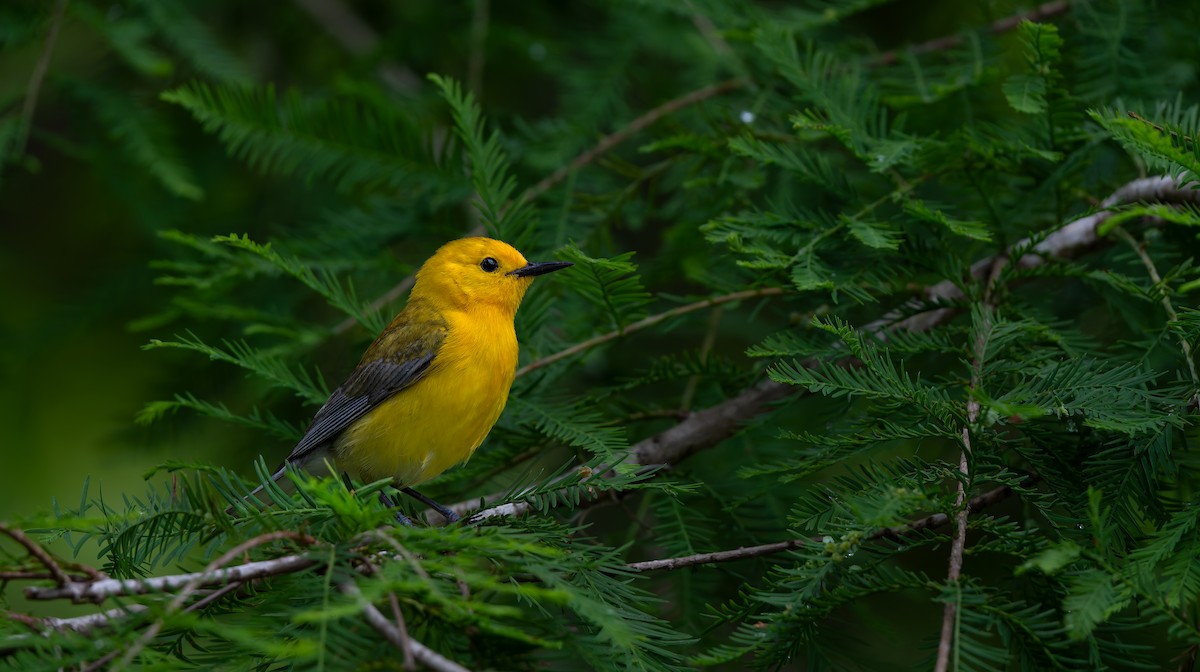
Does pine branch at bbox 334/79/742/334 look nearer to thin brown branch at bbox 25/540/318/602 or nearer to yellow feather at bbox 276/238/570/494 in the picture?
yellow feather at bbox 276/238/570/494

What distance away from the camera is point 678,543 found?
313 cm

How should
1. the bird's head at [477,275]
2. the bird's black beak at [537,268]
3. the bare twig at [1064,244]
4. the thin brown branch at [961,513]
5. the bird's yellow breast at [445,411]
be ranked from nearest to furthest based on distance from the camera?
the thin brown branch at [961,513]
the bare twig at [1064,244]
the bird's yellow breast at [445,411]
the bird's black beak at [537,268]
the bird's head at [477,275]

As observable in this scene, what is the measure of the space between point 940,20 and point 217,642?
527 cm

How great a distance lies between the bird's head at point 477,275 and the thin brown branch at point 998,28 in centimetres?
187

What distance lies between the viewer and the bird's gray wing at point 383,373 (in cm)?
391

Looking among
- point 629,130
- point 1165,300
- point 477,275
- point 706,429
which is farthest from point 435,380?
point 1165,300

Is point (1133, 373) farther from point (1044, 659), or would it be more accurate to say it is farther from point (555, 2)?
point (555, 2)

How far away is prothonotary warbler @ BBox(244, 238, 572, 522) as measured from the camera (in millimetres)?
3717

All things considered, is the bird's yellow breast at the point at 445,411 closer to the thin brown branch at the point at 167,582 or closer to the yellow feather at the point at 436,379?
the yellow feather at the point at 436,379

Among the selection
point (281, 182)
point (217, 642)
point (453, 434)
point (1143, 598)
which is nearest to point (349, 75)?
point (281, 182)

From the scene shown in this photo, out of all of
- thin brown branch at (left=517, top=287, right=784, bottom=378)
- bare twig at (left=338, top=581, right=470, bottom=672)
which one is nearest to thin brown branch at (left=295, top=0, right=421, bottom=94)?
thin brown branch at (left=517, top=287, right=784, bottom=378)

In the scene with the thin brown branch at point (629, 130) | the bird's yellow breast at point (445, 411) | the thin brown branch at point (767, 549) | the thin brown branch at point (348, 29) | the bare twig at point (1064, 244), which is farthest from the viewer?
the thin brown branch at point (348, 29)

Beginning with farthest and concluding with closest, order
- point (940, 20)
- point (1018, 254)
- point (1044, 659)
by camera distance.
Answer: point (940, 20) < point (1018, 254) < point (1044, 659)

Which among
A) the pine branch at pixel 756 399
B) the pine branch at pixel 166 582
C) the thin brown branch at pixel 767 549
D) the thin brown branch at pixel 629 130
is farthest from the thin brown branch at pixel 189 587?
the thin brown branch at pixel 629 130
